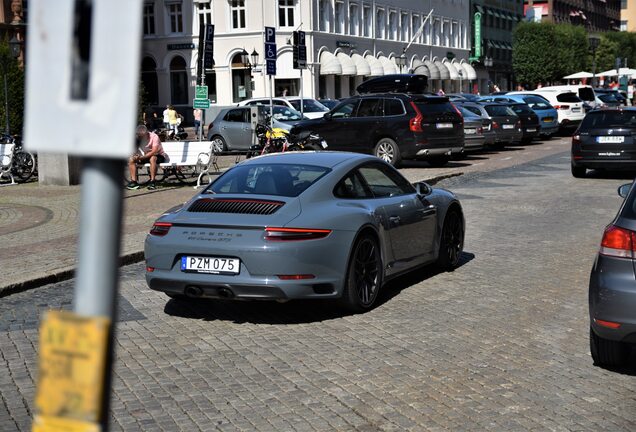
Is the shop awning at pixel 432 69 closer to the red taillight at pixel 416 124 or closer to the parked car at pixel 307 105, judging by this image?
the parked car at pixel 307 105

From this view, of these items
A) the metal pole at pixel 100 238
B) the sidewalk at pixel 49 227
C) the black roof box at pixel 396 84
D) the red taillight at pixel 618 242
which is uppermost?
the black roof box at pixel 396 84

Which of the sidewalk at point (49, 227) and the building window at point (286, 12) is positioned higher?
the building window at point (286, 12)

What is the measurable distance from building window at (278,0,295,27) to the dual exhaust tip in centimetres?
5443

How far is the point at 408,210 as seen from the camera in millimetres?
9930

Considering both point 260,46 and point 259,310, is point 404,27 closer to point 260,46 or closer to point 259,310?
point 260,46

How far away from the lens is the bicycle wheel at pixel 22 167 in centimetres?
2364

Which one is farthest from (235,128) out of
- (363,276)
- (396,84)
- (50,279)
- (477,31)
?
(477,31)

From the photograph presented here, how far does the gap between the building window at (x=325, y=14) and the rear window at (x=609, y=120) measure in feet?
134

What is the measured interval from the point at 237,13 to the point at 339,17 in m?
6.69

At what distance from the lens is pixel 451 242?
11148 millimetres

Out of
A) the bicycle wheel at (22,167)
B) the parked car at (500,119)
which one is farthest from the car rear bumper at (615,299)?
the parked car at (500,119)

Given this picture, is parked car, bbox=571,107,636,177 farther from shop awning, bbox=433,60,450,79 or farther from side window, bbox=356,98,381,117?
shop awning, bbox=433,60,450,79

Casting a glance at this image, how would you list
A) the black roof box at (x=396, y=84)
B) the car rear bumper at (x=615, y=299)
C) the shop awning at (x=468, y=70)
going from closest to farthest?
the car rear bumper at (x=615, y=299), the black roof box at (x=396, y=84), the shop awning at (x=468, y=70)

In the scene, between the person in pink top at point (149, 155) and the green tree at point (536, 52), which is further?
the green tree at point (536, 52)
